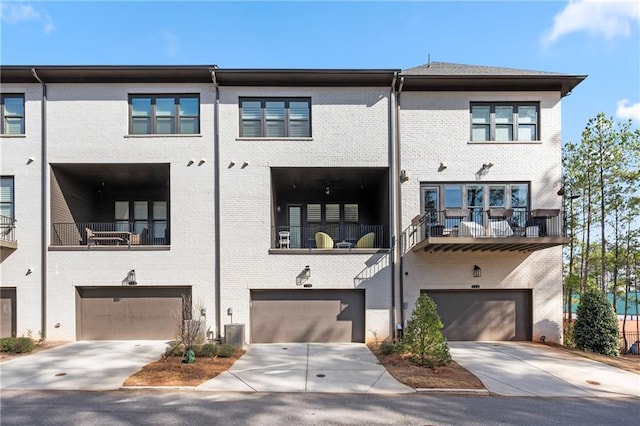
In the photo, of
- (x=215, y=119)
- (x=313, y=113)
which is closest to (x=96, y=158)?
(x=215, y=119)

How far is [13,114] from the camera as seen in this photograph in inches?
515

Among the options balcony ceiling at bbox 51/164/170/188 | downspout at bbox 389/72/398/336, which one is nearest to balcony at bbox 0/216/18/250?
balcony ceiling at bbox 51/164/170/188

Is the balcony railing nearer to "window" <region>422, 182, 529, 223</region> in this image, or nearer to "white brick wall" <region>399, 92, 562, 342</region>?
"white brick wall" <region>399, 92, 562, 342</region>

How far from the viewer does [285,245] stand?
13695mm

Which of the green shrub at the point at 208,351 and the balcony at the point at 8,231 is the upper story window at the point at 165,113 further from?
the green shrub at the point at 208,351

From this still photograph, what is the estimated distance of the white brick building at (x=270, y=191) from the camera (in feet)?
41.8

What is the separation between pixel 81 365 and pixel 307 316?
6630mm

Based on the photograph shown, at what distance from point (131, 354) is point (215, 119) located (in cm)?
793

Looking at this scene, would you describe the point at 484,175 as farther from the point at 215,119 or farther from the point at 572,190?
the point at 215,119

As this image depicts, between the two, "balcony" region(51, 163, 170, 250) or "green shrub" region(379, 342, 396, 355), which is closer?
"green shrub" region(379, 342, 396, 355)

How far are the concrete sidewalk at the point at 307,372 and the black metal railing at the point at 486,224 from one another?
434 centimetres

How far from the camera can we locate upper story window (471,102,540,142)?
13367mm

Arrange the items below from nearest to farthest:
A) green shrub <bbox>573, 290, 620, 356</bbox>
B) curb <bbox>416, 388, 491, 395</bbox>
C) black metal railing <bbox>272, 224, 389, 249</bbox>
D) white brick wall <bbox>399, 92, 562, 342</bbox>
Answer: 1. curb <bbox>416, 388, 491, 395</bbox>
2. green shrub <bbox>573, 290, 620, 356</bbox>
3. white brick wall <bbox>399, 92, 562, 342</bbox>
4. black metal railing <bbox>272, 224, 389, 249</bbox>

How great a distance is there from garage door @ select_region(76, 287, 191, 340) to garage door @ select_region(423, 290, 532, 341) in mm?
9045
